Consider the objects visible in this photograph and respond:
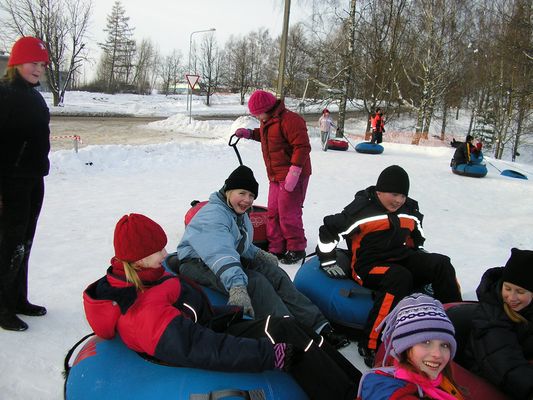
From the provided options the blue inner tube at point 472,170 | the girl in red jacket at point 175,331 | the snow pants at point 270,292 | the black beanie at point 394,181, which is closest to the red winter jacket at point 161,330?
the girl in red jacket at point 175,331

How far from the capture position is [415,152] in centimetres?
1612

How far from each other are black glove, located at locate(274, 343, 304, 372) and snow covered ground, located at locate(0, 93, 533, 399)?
3.68ft

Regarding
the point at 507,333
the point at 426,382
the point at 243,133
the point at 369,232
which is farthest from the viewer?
the point at 243,133

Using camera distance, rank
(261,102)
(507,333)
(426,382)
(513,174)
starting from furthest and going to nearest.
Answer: (513,174) → (261,102) → (507,333) → (426,382)

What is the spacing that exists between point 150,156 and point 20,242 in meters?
7.27

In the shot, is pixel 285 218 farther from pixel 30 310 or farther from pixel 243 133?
pixel 30 310

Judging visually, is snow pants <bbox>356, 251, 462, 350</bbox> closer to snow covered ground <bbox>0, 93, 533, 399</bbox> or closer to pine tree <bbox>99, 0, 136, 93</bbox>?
snow covered ground <bbox>0, 93, 533, 399</bbox>

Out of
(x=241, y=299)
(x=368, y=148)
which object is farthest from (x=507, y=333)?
(x=368, y=148)

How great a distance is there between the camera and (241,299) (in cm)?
264

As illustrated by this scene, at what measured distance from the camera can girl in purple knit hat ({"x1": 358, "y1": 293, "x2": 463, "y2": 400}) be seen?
1.78m

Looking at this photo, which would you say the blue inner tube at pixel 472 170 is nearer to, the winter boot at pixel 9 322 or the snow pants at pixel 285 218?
the snow pants at pixel 285 218

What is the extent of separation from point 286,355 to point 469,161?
1070cm

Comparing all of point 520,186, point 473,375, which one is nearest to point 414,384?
point 473,375

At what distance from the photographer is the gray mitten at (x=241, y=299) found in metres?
2.62
